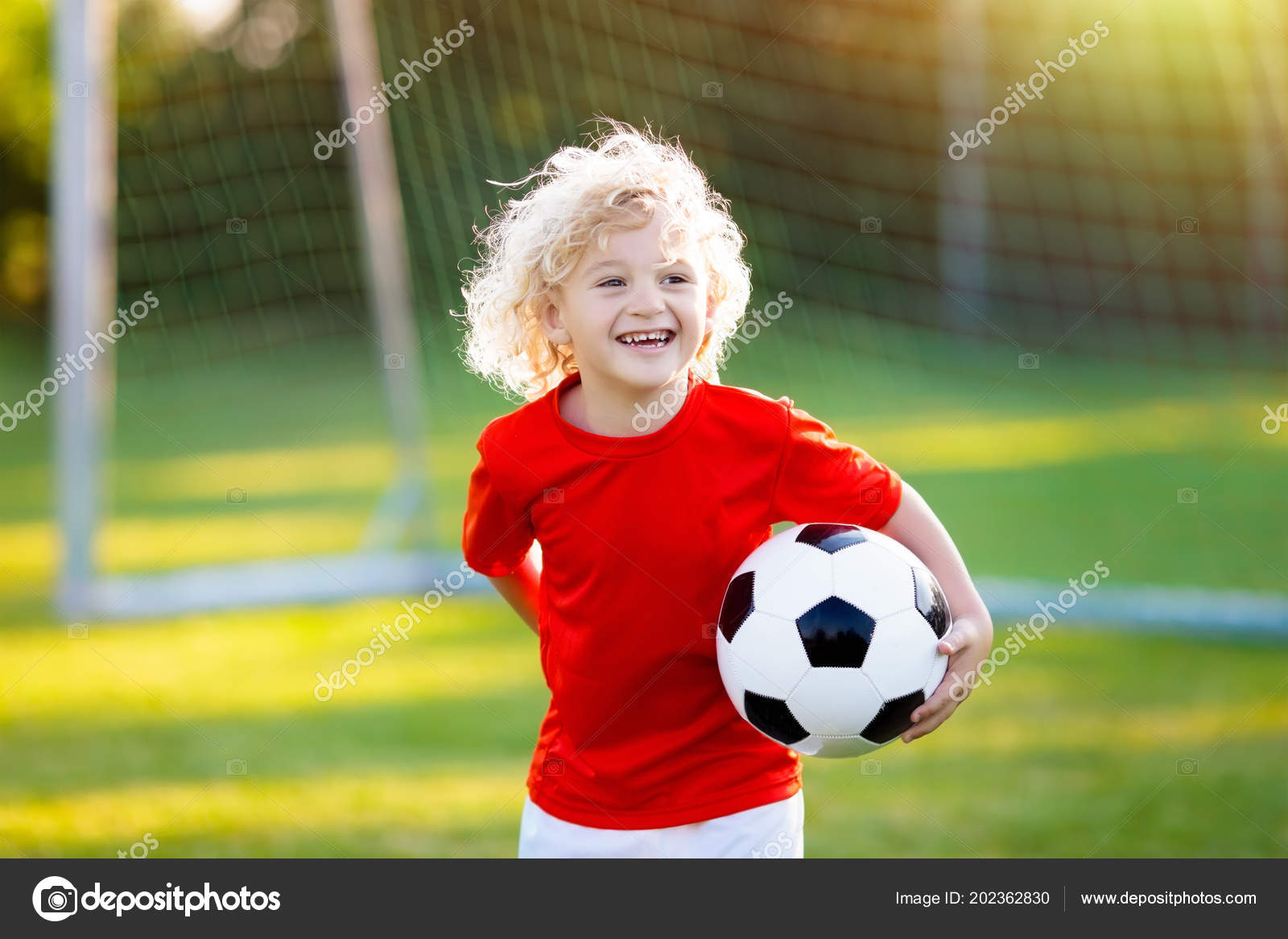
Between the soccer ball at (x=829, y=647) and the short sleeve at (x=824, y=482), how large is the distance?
0.12 meters

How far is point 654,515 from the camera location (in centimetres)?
224

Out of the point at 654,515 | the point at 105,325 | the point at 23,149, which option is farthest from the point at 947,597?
the point at 23,149

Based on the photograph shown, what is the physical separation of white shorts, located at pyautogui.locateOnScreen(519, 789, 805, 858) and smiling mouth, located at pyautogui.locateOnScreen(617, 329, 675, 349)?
2.75ft

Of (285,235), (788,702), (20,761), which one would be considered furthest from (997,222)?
(788,702)

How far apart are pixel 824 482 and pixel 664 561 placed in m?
0.32

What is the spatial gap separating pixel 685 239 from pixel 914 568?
2.30 ft

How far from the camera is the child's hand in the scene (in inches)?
87.0

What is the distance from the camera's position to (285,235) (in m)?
12.7

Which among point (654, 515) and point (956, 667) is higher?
point (654, 515)

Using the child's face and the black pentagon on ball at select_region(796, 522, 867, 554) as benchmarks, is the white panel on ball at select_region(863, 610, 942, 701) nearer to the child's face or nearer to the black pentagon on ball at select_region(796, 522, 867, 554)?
the black pentagon on ball at select_region(796, 522, 867, 554)

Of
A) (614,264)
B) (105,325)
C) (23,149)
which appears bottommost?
(614,264)

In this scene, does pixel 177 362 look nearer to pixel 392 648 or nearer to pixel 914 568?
pixel 392 648

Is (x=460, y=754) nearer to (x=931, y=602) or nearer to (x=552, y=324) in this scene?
(x=552, y=324)
